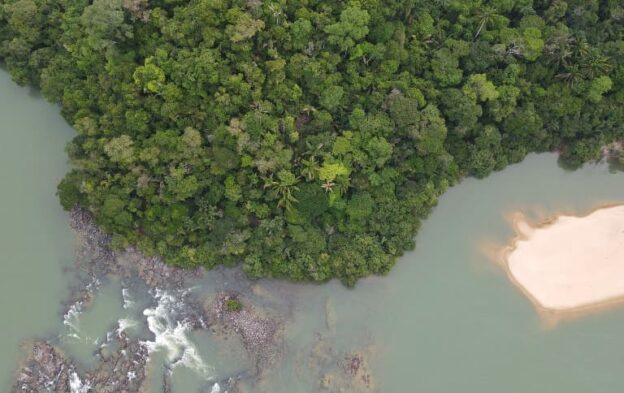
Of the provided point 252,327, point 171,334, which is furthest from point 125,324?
point 252,327

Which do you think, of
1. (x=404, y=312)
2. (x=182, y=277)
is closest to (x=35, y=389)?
(x=182, y=277)

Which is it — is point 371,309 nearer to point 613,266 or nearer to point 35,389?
point 613,266

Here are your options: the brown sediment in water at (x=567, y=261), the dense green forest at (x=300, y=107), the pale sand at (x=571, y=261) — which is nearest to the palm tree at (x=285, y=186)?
the dense green forest at (x=300, y=107)

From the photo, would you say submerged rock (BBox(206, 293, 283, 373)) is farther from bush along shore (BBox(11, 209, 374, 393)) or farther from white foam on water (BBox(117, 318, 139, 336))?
white foam on water (BBox(117, 318, 139, 336))

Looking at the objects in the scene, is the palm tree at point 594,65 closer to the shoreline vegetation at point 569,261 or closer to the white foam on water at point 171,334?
the shoreline vegetation at point 569,261

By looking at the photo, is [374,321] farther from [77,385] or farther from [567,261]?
[77,385]

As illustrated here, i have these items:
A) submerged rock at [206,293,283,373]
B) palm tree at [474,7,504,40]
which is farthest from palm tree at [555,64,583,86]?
submerged rock at [206,293,283,373]
